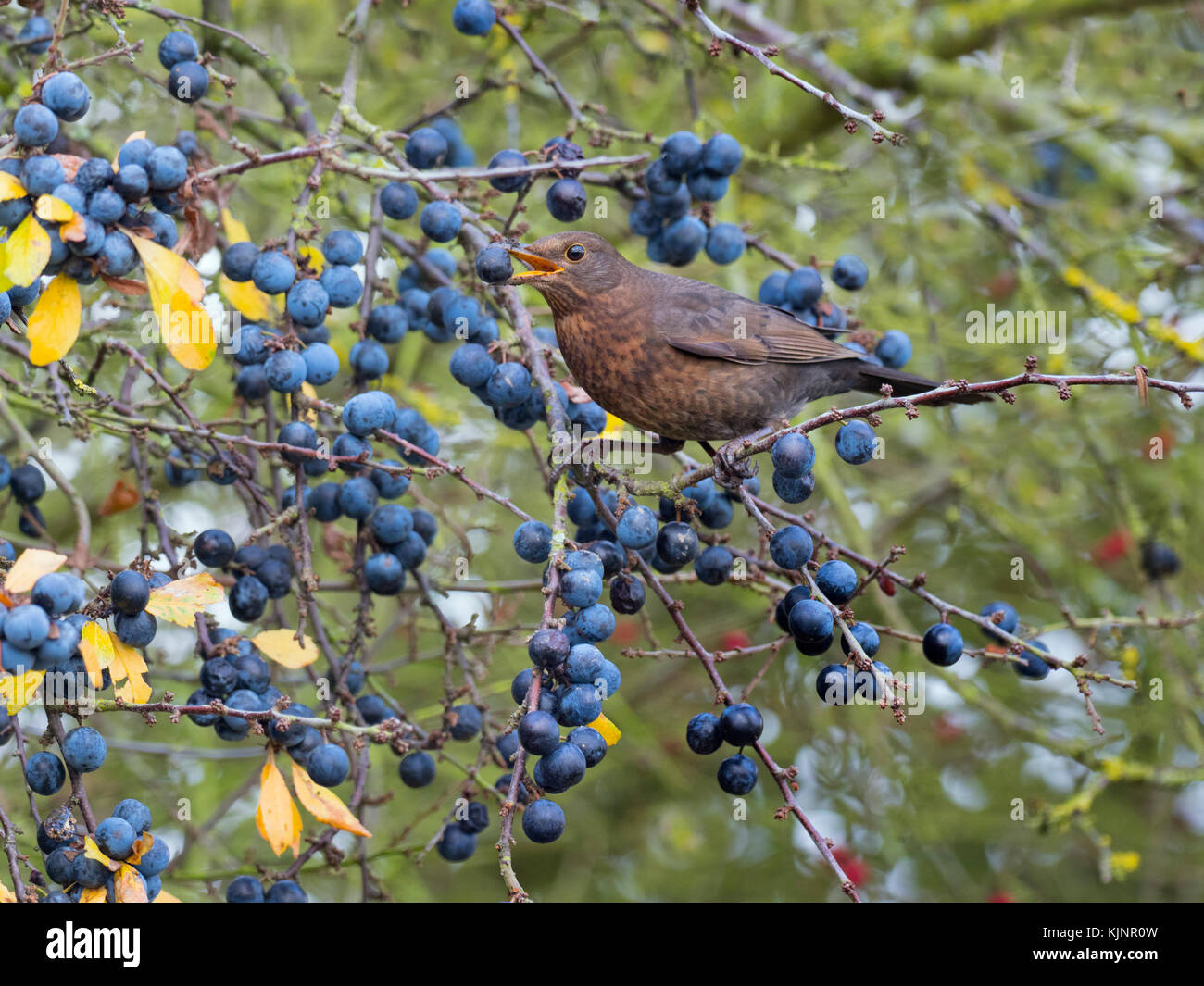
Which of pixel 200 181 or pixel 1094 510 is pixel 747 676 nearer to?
pixel 1094 510

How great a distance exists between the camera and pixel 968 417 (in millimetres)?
5223

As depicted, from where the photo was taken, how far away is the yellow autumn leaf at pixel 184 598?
7.00 ft

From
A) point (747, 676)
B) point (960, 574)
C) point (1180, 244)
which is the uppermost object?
point (1180, 244)

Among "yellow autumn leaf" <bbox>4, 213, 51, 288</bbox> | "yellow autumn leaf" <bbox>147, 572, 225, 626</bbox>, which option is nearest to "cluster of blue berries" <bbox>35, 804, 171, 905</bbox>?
"yellow autumn leaf" <bbox>147, 572, 225, 626</bbox>

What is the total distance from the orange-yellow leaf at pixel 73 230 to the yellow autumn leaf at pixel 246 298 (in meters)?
0.57

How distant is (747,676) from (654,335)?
2.10m

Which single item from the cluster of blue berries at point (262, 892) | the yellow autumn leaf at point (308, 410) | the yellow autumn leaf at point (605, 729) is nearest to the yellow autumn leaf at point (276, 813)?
the cluster of blue berries at point (262, 892)

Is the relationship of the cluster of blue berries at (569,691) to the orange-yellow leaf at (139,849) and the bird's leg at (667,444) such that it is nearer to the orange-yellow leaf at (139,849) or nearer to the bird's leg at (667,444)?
the orange-yellow leaf at (139,849)

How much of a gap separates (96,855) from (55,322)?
932mm

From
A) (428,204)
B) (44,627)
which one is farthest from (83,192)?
(428,204)

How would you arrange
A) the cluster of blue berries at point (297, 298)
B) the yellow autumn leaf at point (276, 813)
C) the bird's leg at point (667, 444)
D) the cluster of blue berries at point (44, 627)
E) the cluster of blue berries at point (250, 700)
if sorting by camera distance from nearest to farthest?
1. the cluster of blue berries at point (44, 627)
2. the yellow autumn leaf at point (276, 813)
3. the cluster of blue berries at point (250, 700)
4. the cluster of blue berries at point (297, 298)
5. the bird's leg at point (667, 444)

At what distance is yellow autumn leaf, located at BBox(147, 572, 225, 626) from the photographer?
2.13 m

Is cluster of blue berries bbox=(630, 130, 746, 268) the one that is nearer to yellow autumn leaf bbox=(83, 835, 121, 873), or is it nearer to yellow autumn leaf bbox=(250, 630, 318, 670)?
yellow autumn leaf bbox=(250, 630, 318, 670)
